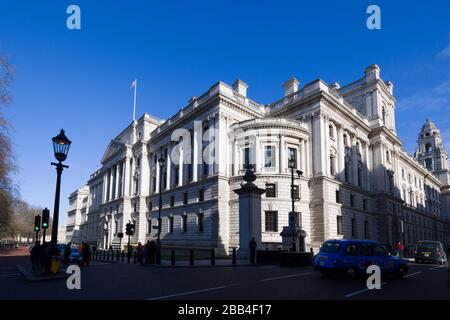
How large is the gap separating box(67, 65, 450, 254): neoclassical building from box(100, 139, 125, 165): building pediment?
357 centimetres

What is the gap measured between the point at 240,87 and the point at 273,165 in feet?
45.5

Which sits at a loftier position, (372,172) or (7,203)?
(372,172)

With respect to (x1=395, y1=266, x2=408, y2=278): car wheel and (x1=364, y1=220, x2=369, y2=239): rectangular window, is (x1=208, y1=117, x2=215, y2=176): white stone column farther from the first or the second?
(x1=395, y1=266, x2=408, y2=278): car wheel

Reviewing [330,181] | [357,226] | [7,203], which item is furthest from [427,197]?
[7,203]

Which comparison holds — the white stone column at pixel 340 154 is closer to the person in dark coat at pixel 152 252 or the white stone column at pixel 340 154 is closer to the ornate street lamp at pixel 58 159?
the person in dark coat at pixel 152 252

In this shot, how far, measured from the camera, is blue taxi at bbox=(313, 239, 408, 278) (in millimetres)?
13812

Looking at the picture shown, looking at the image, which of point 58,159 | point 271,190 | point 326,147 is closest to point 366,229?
point 326,147

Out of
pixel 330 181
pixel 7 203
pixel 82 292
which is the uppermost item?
pixel 330 181

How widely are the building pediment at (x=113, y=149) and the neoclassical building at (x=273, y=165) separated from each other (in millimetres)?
3565

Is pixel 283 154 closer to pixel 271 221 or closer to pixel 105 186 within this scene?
pixel 271 221

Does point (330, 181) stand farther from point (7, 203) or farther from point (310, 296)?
point (7, 203)
